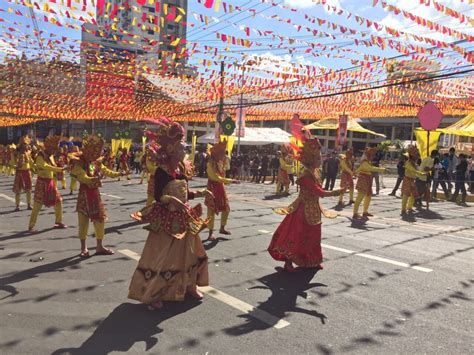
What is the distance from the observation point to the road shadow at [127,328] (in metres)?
3.38

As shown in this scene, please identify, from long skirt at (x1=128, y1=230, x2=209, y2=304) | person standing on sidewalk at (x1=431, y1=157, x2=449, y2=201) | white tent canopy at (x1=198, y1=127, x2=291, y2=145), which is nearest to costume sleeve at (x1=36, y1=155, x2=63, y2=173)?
long skirt at (x1=128, y1=230, x2=209, y2=304)

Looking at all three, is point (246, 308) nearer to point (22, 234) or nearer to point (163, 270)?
point (163, 270)

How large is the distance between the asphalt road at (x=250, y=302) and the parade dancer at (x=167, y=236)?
0.23 m

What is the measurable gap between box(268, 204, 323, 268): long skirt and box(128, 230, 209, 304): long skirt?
1.66 m

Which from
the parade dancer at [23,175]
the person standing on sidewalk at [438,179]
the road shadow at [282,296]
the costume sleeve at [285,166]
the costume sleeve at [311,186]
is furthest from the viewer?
the costume sleeve at [285,166]

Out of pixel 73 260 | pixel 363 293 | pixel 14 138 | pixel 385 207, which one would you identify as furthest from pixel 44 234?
pixel 14 138

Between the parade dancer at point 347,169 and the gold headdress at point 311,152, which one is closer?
the gold headdress at point 311,152

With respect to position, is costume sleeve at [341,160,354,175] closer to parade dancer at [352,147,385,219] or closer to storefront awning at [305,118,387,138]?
parade dancer at [352,147,385,219]

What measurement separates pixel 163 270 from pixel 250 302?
1.05m

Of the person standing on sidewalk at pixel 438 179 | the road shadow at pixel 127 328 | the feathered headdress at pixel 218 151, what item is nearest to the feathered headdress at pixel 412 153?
the person standing on sidewalk at pixel 438 179

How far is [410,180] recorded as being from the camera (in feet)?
38.1

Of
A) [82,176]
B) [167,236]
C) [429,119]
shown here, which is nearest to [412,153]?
[429,119]

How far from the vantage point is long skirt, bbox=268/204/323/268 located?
552 cm

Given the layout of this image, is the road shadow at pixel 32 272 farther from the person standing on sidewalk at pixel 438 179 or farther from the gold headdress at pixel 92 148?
the person standing on sidewalk at pixel 438 179
